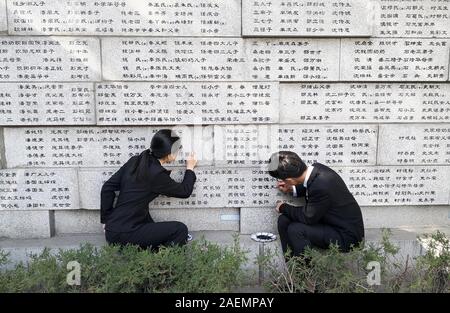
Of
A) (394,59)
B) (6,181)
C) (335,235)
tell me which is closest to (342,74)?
(394,59)

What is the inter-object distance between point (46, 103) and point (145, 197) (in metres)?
1.54

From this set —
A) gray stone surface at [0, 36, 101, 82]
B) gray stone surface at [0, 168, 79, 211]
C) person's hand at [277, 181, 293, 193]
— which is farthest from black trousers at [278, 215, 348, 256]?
gray stone surface at [0, 36, 101, 82]

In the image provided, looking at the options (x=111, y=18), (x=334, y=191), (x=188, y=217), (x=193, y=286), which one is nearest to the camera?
Answer: (x=193, y=286)

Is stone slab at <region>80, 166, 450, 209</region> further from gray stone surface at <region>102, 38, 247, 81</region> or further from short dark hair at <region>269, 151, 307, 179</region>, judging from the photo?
gray stone surface at <region>102, 38, 247, 81</region>

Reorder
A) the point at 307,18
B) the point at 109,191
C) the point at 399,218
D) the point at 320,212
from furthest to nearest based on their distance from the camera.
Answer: the point at 399,218
the point at 307,18
the point at 109,191
the point at 320,212

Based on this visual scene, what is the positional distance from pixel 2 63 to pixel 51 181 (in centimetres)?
137

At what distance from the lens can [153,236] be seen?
4016 millimetres

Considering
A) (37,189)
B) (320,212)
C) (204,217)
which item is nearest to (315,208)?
(320,212)

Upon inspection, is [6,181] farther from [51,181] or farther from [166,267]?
[166,267]

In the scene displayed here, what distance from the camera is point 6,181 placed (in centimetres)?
448

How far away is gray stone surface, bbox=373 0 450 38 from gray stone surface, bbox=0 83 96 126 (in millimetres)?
3287

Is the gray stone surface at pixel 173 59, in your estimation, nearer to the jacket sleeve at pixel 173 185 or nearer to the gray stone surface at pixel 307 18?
the gray stone surface at pixel 307 18

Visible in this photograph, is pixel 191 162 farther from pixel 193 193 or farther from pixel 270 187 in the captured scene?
pixel 270 187

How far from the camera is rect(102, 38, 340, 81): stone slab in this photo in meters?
4.35
